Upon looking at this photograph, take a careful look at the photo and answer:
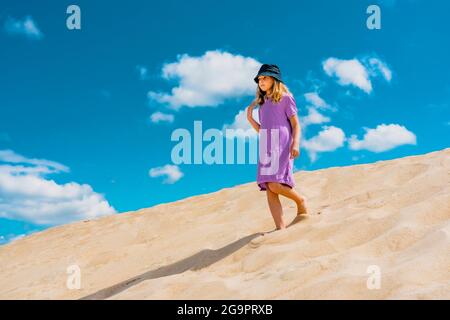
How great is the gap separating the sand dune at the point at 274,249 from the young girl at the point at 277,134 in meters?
0.30

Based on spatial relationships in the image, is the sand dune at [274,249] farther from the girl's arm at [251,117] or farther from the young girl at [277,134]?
the girl's arm at [251,117]

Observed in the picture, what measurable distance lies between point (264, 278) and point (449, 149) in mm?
4442

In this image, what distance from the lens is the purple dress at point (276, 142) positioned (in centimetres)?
427

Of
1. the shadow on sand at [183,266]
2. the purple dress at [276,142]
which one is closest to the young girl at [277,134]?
the purple dress at [276,142]

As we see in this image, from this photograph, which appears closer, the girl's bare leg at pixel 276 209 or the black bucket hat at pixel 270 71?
the girl's bare leg at pixel 276 209

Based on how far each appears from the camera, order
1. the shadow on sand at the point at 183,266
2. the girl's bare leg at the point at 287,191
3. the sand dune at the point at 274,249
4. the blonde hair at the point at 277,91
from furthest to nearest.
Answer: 1. the blonde hair at the point at 277,91
2. the girl's bare leg at the point at 287,191
3. the shadow on sand at the point at 183,266
4. the sand dune at the point at 274,249

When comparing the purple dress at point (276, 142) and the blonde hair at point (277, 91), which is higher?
the blonde hair at point (277, 91)

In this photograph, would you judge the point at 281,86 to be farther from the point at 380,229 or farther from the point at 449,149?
the point at 449,149

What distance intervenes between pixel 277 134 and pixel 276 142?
8cm

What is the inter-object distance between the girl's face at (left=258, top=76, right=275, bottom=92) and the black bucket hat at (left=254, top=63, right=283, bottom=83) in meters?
0.04

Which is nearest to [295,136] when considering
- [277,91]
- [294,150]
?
[294,150]

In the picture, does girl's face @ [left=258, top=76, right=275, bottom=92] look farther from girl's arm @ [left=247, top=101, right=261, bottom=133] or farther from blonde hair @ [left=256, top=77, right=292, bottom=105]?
girl's arm @ [left=247, top=101, right=261, bottom=133]

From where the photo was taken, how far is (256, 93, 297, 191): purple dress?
14.0ft
